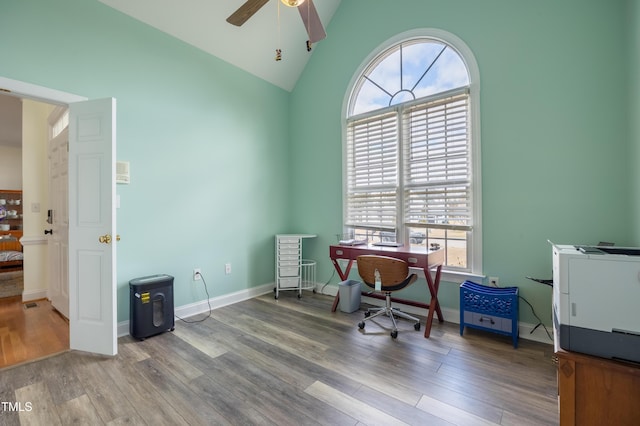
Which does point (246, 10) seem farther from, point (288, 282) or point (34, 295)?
point (34, 295)

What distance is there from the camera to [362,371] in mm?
2008

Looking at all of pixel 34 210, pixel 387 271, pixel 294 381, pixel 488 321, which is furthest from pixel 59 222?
pixel 488 321

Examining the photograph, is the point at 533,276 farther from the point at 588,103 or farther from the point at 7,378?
the point at 7,378

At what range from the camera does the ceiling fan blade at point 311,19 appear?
2.18m

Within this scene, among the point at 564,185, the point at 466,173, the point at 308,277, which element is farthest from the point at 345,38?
the point at 308,277

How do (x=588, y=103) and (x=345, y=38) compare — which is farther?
(x=345, y=38)

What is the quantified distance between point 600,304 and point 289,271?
310 centimetres

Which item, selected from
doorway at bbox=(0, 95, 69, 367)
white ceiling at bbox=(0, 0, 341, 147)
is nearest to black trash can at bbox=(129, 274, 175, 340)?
doorway at bbox=(0, 95, 69, 367)

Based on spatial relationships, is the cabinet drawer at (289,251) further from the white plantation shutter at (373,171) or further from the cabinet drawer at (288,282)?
the white plantation shutter at (373,171)

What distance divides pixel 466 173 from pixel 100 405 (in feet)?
11.5

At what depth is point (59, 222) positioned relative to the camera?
316cm

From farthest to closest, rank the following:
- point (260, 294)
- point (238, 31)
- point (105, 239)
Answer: point (260, 294) < point (238, 31) < point (105, 239)

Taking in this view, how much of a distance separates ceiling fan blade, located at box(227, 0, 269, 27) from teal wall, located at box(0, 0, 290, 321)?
3.62ft

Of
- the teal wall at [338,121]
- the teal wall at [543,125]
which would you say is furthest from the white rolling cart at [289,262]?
the teal wall at [543,125]
